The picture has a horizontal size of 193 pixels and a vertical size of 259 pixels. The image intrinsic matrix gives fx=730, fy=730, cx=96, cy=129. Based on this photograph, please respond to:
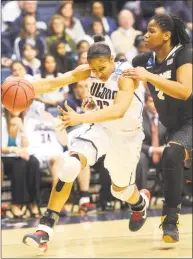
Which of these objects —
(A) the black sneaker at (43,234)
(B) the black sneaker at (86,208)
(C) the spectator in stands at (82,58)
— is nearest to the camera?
(A) the black sneaker at (43,234)

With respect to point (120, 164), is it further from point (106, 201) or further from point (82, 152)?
point (106, 201)

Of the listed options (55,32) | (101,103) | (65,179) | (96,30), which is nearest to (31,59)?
(55,32)

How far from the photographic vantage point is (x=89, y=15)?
1423 centimetres

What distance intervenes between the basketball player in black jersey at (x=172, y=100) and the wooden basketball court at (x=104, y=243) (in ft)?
1.98

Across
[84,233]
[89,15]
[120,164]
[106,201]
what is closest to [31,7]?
[89,15]

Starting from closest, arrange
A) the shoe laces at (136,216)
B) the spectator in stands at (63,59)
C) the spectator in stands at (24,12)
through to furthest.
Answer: the shoe laces at (136,216) → the spectator in stands at (63,59) → the spectator in stands at (24,12)

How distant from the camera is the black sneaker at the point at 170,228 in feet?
20.1

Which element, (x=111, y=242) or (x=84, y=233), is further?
(x=84, y=233)

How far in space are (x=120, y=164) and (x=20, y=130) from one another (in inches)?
128

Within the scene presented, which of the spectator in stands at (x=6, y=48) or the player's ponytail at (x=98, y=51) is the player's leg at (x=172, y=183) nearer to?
the player's ponytail at (x=98, y=51)

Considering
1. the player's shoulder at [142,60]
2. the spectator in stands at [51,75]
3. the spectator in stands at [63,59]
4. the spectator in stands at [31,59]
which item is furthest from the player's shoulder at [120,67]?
the spectator in stands at [63,59]

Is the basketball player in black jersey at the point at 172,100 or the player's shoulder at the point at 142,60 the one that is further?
the player's shoulder at the point at 142,60

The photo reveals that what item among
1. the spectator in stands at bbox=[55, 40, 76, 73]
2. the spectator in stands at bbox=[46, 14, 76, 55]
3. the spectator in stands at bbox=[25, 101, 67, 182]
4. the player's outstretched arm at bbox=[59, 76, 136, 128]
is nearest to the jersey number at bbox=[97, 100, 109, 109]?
the player's outstretched arm at bbox=[59, 76, 136, 128]

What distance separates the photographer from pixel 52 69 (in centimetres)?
1034
